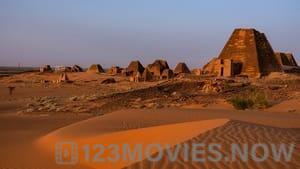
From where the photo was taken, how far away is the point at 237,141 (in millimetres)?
5648

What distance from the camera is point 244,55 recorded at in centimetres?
3045

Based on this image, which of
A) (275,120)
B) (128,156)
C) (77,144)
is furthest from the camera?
(275,120)

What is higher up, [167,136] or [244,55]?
[244,55]

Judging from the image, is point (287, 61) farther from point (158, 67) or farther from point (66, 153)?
point (66, 153)

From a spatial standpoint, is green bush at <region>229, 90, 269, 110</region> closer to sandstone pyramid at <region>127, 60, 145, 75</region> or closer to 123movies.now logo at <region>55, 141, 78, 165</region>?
123movies.now logo at <region>55, 141, 78, 165</region>

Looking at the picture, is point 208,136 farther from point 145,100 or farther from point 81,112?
point 145,100

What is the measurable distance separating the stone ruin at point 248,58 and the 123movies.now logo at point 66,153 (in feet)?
76.1

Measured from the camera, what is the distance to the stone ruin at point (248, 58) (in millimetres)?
29656

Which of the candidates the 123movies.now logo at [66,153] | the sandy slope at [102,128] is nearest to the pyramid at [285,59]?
the sandy slope at [102,128]

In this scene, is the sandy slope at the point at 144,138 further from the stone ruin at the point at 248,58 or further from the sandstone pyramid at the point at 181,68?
the sandstone pyramid at the point at 181,68

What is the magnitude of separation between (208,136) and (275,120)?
4.74m

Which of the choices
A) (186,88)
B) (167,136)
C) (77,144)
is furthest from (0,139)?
(186,88)

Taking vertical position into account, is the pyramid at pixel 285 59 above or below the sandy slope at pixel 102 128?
above

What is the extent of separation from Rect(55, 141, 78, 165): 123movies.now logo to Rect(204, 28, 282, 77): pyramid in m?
23.2
